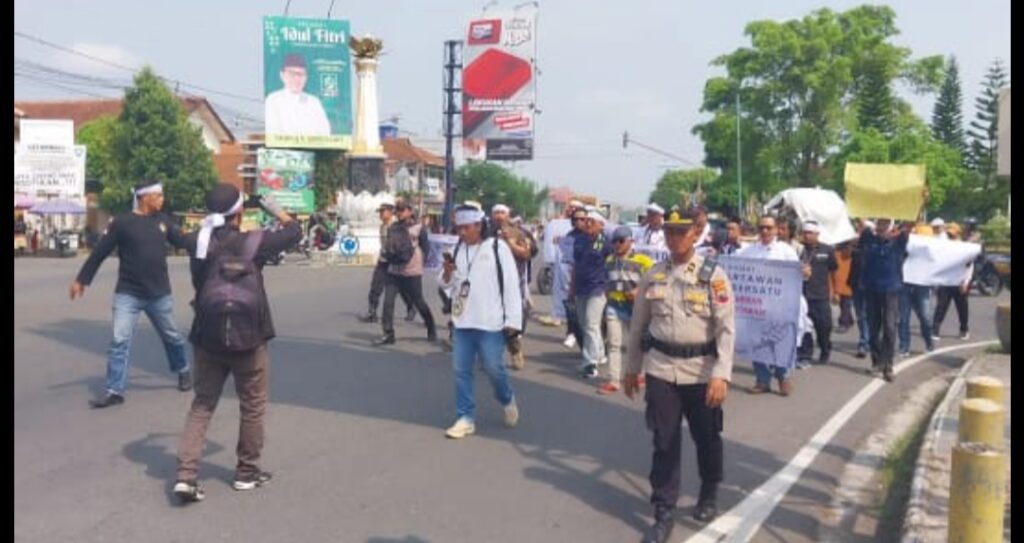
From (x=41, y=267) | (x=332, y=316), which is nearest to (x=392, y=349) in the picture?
(x=332, y=316)

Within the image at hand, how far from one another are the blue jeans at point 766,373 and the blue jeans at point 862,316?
194cm

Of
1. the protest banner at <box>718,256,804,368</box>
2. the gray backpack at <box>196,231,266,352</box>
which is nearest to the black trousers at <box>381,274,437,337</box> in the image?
the protest banner at <box>718,256,804,368</box>

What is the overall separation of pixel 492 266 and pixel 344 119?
3.57 meters

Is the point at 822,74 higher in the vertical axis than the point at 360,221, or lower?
higher

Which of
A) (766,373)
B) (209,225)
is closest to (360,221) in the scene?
(766,373)

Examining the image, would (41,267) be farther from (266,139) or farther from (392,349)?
(392,349)

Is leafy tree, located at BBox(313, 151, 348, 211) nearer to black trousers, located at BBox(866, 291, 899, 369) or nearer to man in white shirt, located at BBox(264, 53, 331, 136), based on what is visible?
man in white shirt, located at BBox(264, 53, 331, 136)

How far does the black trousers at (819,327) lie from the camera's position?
1007 centimetres

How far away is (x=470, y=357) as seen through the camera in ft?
20.7

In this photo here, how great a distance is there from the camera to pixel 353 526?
4.61 metres

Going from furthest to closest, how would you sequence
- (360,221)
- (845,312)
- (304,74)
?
(845,312) → (360,221) → (304,74)

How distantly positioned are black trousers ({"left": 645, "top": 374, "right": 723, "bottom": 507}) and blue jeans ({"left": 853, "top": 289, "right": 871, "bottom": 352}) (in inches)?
228

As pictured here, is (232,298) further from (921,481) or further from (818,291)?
(818,291)

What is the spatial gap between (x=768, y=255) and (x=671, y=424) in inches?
174
